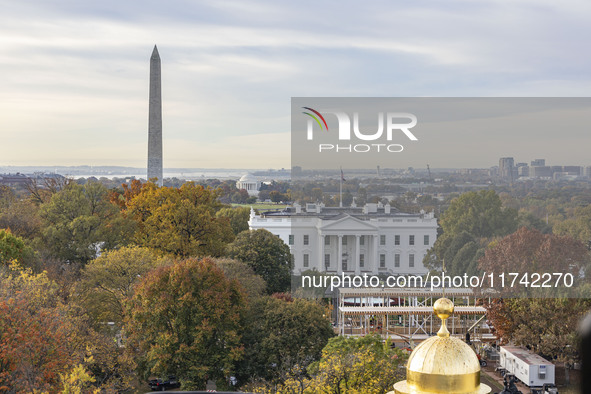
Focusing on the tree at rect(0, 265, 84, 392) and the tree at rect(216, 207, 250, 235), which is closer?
the tree at rect(0, 265, 84, 392)

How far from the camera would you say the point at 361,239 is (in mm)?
67250

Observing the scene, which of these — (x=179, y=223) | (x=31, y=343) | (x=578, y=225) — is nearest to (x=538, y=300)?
(x=578, y=225)

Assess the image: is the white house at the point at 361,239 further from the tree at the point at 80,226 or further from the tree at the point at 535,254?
the tree at the point at 80,226

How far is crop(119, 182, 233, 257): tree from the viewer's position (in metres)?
59.3

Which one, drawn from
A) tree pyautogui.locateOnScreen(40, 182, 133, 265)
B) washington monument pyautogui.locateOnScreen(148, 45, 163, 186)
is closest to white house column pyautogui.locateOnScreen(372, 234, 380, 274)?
tree pyautogui.locateOnScreen(40, 182, 133, 265)

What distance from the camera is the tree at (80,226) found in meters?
57.4

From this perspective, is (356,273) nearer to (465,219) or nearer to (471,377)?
(465,219)

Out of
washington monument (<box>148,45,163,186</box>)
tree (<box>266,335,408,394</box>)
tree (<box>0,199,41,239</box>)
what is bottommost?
tree (<box>266,335,408,394</box>)

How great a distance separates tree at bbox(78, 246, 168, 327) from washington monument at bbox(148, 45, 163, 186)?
47.6 m

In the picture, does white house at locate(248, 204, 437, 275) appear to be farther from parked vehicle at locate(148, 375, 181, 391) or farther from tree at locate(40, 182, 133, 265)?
parked vehicle at locate(148, 375, 181, 391)

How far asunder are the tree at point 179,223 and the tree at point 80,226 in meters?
1.64

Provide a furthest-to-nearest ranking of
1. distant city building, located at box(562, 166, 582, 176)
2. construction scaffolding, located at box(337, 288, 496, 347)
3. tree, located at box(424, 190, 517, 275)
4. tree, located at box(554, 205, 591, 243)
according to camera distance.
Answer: tree, located at box(424, 190, 517, 275), tree, located at box(554, 205, 591, 243), distant city building, located at box(562, 166, 582, 176), construction scaffolding, located at box(337, 288, 496, 347)

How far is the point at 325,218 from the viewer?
65250mm

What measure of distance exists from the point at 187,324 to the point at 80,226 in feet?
72.6
